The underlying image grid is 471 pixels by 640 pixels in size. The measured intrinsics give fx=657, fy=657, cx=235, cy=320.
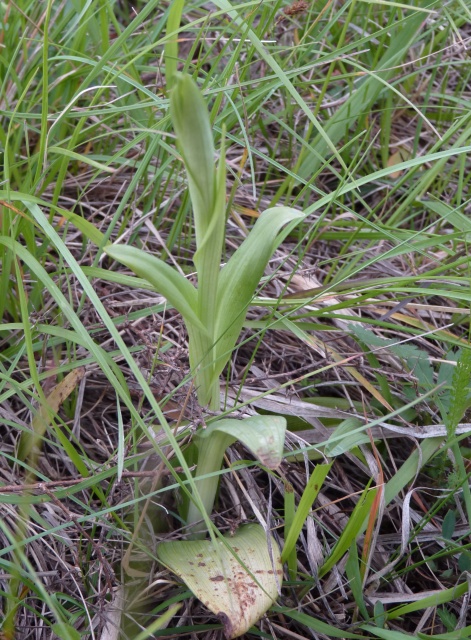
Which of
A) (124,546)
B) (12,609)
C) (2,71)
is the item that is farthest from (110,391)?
(2,71)

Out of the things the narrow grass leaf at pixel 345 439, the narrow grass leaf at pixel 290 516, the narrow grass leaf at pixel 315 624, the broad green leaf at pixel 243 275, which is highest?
the broad green leaf at pixel 243 275

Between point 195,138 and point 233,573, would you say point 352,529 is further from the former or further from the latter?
point 195,138

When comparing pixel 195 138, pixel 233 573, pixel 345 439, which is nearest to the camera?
pixel 195 138

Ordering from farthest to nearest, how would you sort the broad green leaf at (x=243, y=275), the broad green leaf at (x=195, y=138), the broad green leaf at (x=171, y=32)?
the broad green leaf at (x=171, y=32), the broad green leaf at (x=243, y=275), the broad green leaf at (x=195, y=138)

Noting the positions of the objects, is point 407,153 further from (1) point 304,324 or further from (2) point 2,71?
(2) point 2,71

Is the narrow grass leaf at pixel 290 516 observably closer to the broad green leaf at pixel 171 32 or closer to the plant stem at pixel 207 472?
the plant stem at pixel 207 472

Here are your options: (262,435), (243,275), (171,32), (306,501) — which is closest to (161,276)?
(243,275)

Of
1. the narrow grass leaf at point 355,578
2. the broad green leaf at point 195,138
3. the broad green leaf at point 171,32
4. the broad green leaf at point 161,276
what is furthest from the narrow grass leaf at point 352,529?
the broad green leaf at point 171,32
